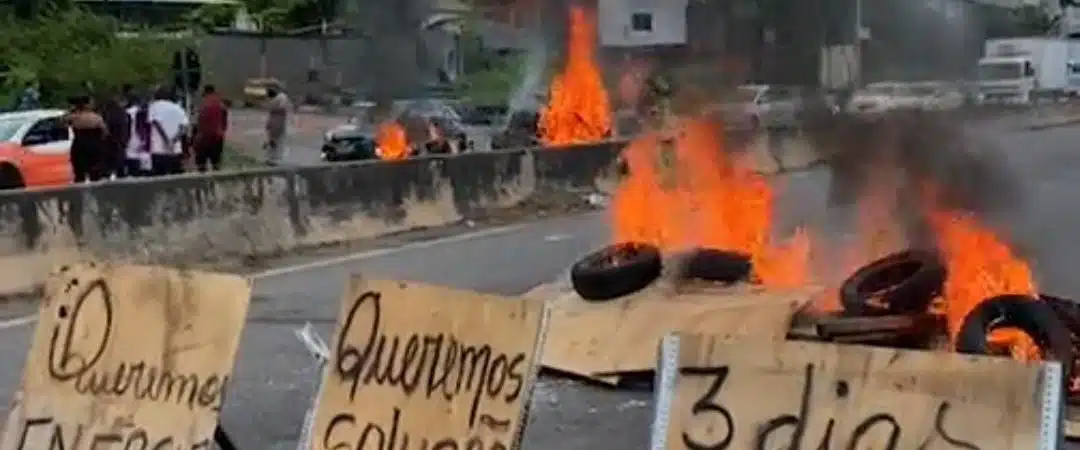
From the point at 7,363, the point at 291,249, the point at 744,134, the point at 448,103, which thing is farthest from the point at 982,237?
the point at 448,103

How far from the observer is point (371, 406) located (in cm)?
565

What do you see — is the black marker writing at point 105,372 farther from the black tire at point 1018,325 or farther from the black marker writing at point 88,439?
the black tire at point 1018,325

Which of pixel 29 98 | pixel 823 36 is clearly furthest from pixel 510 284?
pixel 29 98

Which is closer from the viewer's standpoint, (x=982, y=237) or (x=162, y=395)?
(x=162, y=395)

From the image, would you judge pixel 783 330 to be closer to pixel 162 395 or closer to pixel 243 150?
pixel 162 395

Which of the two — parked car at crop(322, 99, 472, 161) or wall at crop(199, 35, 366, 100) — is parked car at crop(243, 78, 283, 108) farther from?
parked car at crop(322, 99, 472, 161)

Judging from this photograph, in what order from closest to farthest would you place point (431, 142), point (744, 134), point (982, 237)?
point (982, 237), point (744, 134), point (431, 142)

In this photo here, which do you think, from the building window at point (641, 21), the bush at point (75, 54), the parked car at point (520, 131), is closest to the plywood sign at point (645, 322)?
the building window at point (641, 21)

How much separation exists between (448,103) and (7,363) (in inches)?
455

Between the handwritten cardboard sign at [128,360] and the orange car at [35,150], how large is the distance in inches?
643

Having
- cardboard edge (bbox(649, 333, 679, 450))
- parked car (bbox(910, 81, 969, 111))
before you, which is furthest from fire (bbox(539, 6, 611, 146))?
cardboard edge (bbox(649, 333, 679, 450))

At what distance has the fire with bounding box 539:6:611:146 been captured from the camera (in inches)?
511

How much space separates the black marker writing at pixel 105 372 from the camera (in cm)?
590

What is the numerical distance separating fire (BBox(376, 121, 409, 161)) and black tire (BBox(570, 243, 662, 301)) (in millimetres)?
11264
